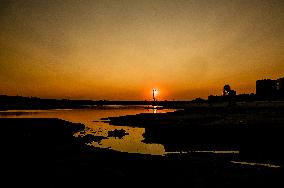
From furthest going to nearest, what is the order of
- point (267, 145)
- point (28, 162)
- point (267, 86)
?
point (267, 86)
point (267, 145)
point (28, 162)

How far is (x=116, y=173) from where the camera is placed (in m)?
11.7

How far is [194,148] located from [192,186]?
31.9 feet

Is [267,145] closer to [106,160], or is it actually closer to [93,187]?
[106,160]

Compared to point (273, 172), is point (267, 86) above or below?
above

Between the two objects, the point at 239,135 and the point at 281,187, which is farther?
the point at 239,135

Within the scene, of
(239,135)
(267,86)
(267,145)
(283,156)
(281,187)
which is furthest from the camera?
(267,86)

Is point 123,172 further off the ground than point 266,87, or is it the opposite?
point 266,87

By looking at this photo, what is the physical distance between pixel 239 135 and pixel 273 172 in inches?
484

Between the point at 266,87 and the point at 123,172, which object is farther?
the point at 266,87

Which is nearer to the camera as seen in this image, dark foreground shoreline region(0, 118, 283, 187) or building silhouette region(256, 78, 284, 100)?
dark foreground shoreline region(0, 118, 283, 187)

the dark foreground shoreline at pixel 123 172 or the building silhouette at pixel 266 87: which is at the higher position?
the building silhouette at pixel 266 87

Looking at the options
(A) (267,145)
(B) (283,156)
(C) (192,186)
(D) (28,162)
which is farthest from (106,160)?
(A) (267,145)

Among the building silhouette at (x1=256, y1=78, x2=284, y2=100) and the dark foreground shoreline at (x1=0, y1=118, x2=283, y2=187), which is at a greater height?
the building silhouette at (x1=256, y1=78, x2=284, y2=100)

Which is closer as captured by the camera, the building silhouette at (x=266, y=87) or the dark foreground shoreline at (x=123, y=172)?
the dark foreground shoreline at (x=123, y=172)
